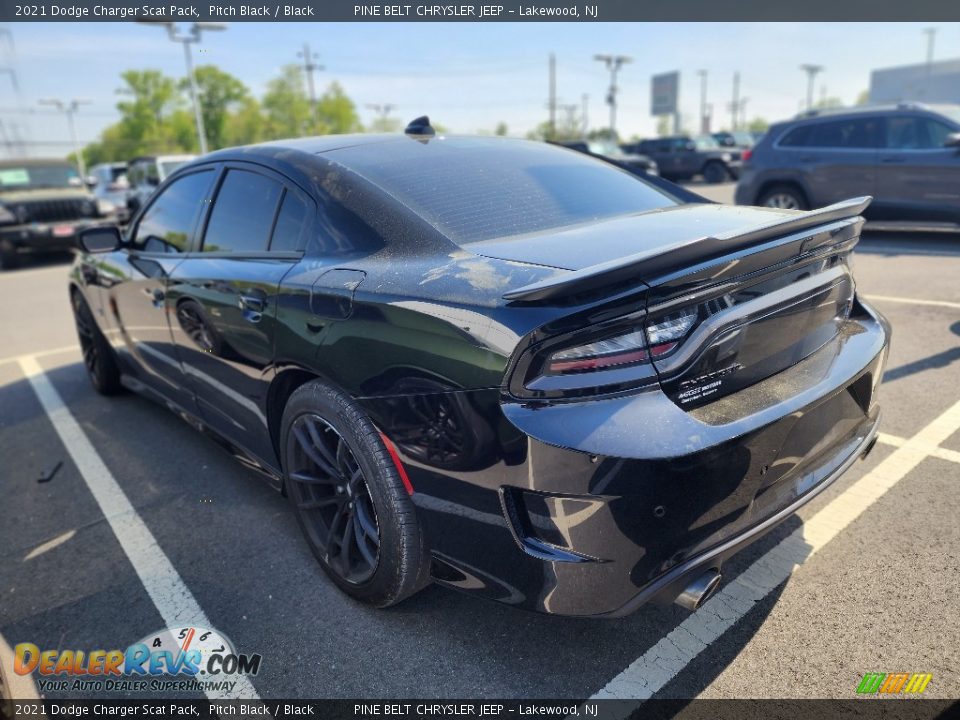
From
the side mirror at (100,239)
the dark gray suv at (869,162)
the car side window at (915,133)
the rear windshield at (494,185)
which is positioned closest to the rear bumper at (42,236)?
the side mirror at (100,239)

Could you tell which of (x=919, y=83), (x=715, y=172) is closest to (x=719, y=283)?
(x=715, y=172)

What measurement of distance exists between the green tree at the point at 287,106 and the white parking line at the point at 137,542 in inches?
2906

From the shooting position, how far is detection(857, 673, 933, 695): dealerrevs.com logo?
185 centimetres

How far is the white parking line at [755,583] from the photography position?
1.96 m

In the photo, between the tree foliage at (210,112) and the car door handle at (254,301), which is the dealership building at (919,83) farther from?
the car door handle at (254,301)

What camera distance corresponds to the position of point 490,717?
6.17 feet

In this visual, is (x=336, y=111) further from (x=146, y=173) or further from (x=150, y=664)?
(x=150, y=664)

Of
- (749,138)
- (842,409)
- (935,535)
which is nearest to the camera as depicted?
(842,409)

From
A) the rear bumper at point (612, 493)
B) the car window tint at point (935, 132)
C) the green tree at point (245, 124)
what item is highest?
the green tree at point (245, 124)

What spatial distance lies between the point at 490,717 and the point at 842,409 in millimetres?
1421

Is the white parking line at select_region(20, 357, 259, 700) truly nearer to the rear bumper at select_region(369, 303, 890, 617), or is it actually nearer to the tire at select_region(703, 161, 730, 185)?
the rear bumper at select_region(369, 303, 890, 617)

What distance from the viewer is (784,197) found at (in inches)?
372

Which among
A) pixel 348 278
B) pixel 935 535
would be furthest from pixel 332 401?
pixel 935 535

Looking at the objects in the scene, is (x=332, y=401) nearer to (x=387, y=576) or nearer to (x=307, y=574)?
(x=387, y=576)
